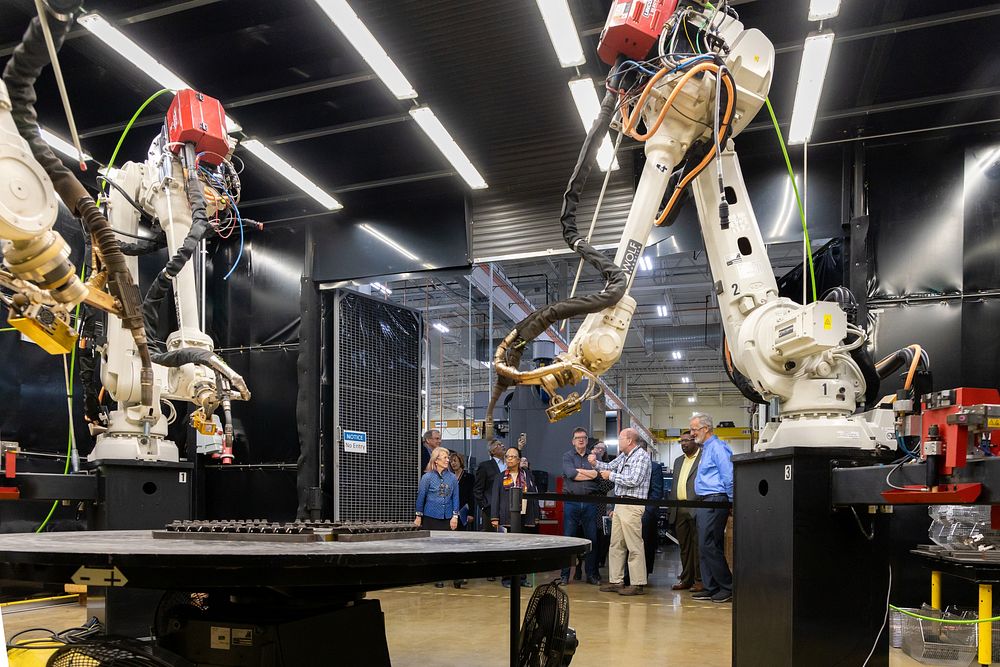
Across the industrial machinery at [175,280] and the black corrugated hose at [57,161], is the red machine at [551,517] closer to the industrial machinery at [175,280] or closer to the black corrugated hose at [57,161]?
the industrial machinery at [175,280]

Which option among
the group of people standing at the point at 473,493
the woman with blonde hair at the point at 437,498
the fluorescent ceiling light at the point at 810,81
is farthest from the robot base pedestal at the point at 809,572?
the woman with blonde hair at the point at 437,498

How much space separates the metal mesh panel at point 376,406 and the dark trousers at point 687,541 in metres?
2.94

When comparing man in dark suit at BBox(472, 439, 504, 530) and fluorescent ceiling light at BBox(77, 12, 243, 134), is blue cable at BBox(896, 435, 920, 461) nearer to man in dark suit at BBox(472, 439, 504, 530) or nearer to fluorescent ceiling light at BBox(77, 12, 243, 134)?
fluorescent ceiling light at BBox(77, 12, 243, 134)

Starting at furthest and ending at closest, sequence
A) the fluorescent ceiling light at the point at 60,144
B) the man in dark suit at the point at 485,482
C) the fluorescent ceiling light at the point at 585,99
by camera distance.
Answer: the man in dark suit at the point at 485,482 < the fluorescent ceiling light at the point at 60,144 < the fluorescent ceiling light at the point at 585,99

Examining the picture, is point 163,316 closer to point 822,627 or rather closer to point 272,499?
point 272,499

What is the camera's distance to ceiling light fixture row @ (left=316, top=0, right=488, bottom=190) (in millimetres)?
4539

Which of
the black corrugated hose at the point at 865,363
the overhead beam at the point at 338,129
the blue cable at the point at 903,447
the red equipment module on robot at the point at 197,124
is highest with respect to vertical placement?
the overhead beam at the point at 338,129

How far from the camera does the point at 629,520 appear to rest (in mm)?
7141

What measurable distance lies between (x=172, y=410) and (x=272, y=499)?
11.9ft

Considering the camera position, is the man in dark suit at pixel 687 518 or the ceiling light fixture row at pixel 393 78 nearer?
the ceiling light fixture row at pixel 393 78

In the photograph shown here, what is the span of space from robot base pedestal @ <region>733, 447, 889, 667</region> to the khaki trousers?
418 cm

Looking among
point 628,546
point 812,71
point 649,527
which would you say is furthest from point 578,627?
point 812,71

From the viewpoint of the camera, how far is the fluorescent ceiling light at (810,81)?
469 centimetres

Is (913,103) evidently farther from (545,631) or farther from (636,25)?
(545,631)
